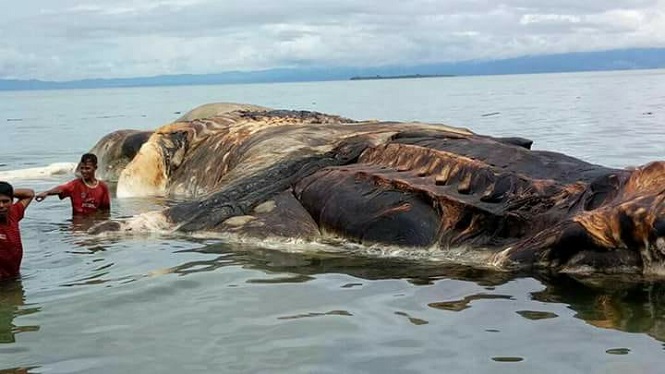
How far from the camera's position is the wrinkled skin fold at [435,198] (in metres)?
6.12

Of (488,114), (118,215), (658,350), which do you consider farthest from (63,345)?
(488,114)

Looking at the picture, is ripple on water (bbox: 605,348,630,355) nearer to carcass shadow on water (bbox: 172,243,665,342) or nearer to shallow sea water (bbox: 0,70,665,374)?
shallow sea water (bbox: 0,70,665,374)

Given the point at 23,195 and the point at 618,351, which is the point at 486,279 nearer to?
the point at 618,351

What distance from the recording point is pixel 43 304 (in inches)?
238

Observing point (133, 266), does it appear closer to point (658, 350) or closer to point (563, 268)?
point (563, 268)

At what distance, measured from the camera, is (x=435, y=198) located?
718 centimetres

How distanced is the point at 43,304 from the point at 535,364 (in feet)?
11.6

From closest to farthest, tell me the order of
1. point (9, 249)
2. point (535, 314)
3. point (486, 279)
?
point (535, 314)
point (486, 279)
point (9, 249)

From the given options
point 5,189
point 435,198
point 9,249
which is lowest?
point 9,249

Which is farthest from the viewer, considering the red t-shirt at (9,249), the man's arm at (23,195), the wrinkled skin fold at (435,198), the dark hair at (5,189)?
the man's arm at (23,195)

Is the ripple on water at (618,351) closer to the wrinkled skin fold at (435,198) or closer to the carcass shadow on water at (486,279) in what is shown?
the carcass shadow on water at (486,279)

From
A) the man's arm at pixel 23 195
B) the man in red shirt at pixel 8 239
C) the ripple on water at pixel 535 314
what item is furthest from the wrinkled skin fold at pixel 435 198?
the man in red shirt at pixel 8 239

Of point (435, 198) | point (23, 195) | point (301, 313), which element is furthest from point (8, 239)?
point (435, 198)

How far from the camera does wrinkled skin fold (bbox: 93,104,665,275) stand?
6.12 meters
